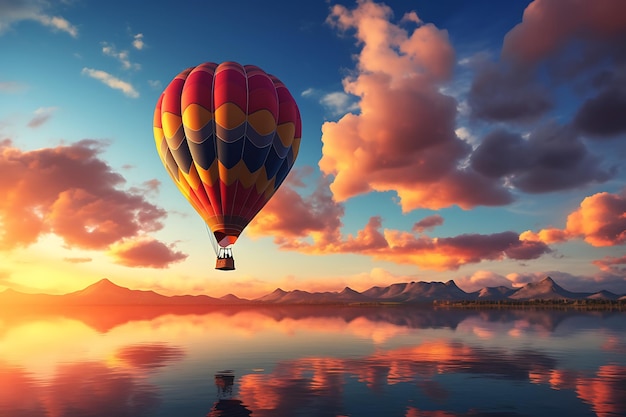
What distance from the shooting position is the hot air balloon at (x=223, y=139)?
196 feet

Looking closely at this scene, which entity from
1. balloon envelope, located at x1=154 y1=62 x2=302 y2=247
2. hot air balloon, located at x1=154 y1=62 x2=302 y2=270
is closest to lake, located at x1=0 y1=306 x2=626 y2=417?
hot air balloon, located at x1=154 y1=62 x2=302 y2=270

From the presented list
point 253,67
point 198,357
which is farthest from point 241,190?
point 198,357

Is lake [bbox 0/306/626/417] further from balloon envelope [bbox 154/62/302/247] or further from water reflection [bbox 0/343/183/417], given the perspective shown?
balloon envelope [bbox 154/62/302/247]

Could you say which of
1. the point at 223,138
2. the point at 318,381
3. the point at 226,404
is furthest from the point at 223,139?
the point at 226,404

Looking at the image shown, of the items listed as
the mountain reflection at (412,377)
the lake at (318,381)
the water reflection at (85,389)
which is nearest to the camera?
the lake at (318,381)

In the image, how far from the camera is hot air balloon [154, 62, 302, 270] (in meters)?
59.7

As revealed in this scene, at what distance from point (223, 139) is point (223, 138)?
4.4 inches

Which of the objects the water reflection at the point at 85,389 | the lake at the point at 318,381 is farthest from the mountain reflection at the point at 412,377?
the water reflection at the point at 85,389

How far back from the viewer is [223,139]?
5950 cm

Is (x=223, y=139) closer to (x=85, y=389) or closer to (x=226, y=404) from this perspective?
(x=85, y=389)

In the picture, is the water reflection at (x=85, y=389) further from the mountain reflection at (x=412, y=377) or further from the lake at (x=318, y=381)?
the mountain reflection at (x=412, y=377)

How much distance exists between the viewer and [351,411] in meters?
34.2

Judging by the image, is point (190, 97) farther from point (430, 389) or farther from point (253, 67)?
point (430, 389)

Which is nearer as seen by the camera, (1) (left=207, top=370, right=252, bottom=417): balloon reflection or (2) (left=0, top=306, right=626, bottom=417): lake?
(1) (left=207, top=370, right=252, bottom=417): balloon reflection
